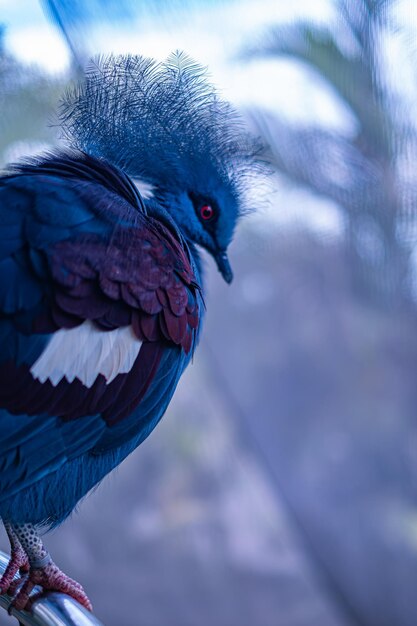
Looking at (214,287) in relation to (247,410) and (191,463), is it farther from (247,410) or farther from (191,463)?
(191,463)

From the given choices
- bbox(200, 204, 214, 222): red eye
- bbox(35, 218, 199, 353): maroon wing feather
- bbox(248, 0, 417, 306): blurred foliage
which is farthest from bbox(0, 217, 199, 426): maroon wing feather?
bbox(248, 0, 417, 306): blurred foliage

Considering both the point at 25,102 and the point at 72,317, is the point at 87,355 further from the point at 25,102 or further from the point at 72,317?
the point at 25,102

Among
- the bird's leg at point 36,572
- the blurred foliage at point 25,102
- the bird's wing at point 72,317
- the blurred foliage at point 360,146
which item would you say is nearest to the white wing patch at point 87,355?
the bird's wing at point 72,317

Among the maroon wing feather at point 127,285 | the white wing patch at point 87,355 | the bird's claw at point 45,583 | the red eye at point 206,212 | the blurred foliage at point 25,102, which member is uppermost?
the blurred foliage at point 25,102

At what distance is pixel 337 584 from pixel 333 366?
424 mm

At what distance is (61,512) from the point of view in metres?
0.72

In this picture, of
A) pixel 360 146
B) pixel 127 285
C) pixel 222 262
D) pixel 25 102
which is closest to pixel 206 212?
pixel 222 262

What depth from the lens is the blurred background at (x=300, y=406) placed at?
1211 millimetres

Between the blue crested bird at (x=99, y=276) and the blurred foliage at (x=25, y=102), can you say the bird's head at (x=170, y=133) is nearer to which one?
the blue crested bird at (x=99, y=276)

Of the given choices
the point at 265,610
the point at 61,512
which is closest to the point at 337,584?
the point at 265,610

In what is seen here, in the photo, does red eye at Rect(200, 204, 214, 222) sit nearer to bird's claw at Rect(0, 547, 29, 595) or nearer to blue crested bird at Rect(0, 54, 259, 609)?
blue crested bird at Rect(0, 54, 259, 609)

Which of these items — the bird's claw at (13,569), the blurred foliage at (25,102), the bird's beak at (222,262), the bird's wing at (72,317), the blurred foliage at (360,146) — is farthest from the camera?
the blurred foliage at (360,146)

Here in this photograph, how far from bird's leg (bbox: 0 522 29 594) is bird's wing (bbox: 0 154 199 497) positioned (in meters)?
0.14

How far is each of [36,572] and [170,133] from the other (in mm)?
455
